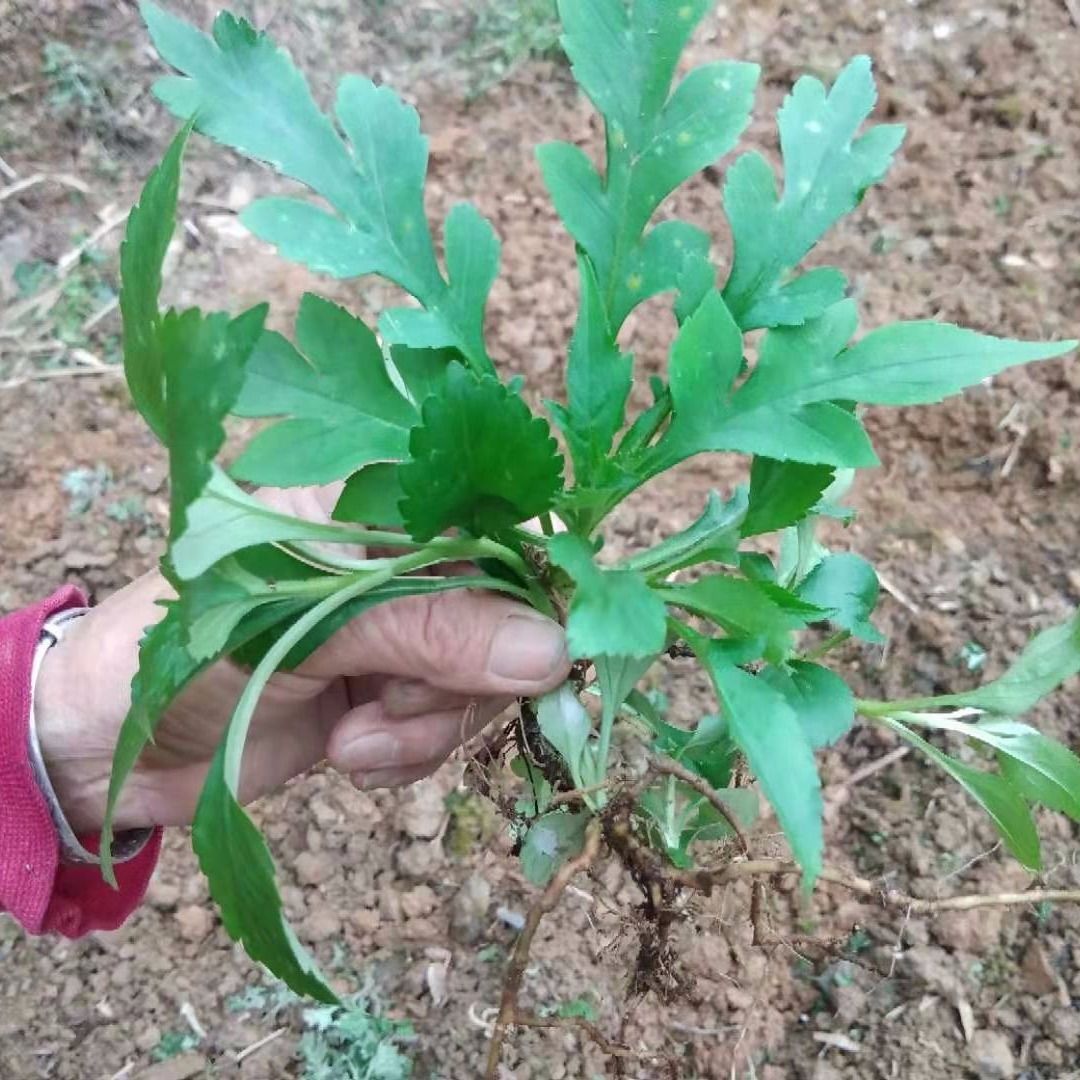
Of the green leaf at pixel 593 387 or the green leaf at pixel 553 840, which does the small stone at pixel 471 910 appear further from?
the green leaf at pixel 593 387

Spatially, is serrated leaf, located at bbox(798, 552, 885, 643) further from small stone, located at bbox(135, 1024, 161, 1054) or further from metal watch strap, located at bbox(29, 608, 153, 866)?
small stone, located at bbox(135, 1024, 161, 1054)

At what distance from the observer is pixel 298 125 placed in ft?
2.90

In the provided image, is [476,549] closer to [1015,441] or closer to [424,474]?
[424,474]

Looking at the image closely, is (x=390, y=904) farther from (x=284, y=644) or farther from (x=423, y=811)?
(x=284, y=644)

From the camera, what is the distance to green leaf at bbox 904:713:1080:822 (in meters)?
0.96

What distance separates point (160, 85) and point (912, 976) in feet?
4.13

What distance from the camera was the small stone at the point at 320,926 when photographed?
1480 millimetres

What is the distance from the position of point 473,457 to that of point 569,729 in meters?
0.30

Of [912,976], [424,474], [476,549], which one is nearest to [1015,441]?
[912,976]

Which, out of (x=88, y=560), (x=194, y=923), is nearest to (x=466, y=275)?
(x=194, y=923)

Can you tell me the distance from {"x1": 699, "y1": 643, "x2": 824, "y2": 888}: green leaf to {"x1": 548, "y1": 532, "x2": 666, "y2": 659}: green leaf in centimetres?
9

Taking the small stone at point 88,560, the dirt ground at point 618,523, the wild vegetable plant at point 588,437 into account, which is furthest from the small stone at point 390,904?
the small stone at point 88,560

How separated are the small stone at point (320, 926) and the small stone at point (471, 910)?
0.50 feet

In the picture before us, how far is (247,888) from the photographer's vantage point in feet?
2.33
